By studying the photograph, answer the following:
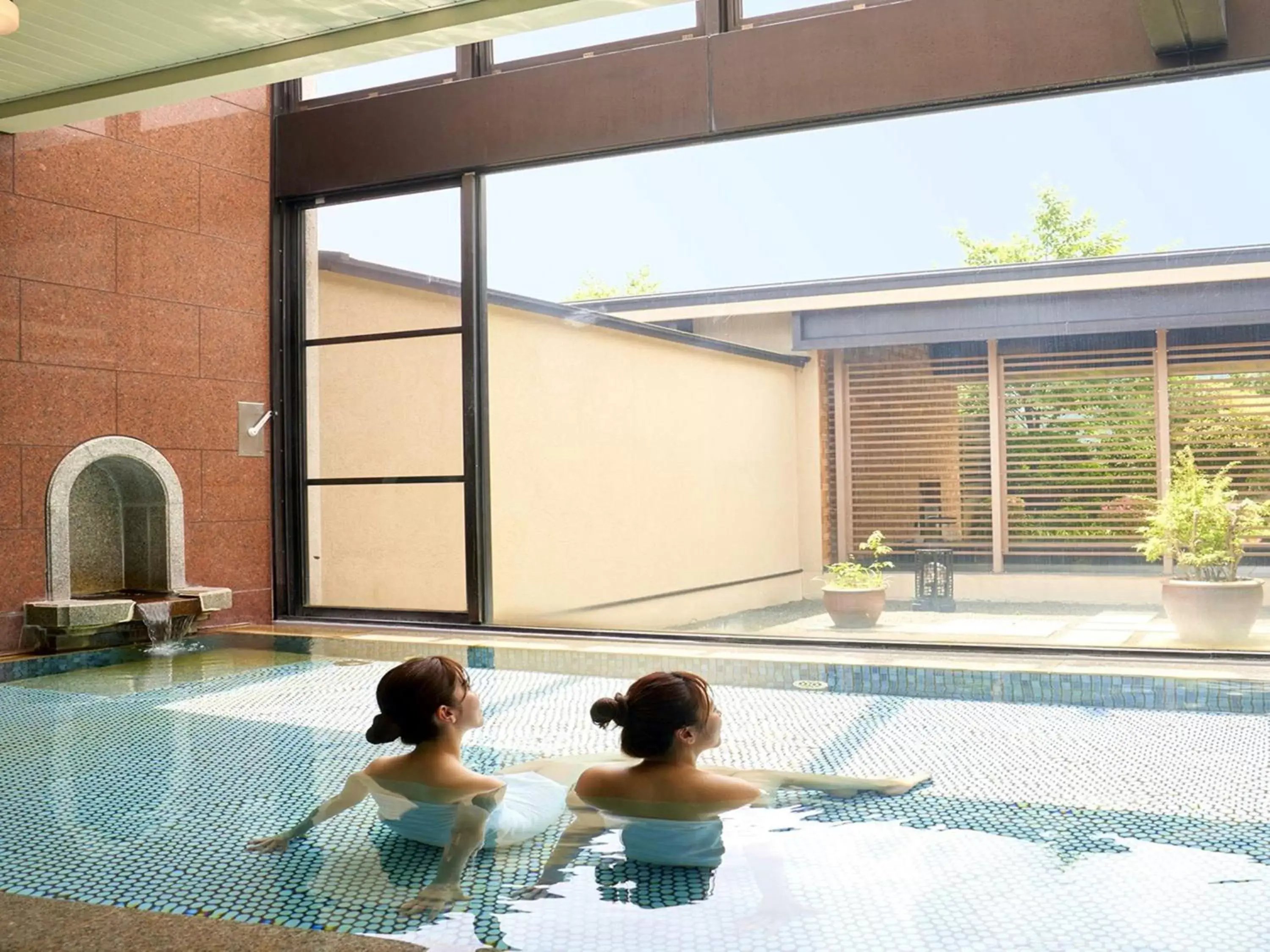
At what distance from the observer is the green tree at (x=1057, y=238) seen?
5.71m

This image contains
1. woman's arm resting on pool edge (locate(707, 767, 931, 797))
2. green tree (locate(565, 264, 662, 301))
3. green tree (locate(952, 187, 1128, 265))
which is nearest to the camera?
woman's arm resting on pool edge (locate(707, 767, 931, 797))

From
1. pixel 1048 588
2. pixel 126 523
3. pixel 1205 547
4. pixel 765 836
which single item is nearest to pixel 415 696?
pixel 765 836

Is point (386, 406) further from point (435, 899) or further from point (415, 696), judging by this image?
point (435, 899)

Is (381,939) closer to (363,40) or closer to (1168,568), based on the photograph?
(363,40)

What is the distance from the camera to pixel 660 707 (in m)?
2.58

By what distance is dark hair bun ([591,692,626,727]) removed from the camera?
100 inches

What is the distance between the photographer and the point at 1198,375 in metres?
5.56

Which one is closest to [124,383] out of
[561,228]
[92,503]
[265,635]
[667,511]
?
[92,503]

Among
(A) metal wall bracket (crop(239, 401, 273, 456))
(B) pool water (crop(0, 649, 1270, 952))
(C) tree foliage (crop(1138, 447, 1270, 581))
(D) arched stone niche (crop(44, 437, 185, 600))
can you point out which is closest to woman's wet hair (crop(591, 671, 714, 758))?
(B) pool water (crop(0, 649, 1270, 952))

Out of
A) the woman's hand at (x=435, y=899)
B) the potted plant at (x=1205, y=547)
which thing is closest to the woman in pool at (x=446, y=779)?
the woman's hand at (x=435, y=899)

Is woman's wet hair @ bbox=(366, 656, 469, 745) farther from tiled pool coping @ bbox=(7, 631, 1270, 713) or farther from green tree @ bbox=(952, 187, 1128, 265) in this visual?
green tree @ bbox=(952, 187, 1128, 265)

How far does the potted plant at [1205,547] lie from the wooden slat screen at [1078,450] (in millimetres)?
113

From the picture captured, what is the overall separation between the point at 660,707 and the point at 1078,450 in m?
3.95

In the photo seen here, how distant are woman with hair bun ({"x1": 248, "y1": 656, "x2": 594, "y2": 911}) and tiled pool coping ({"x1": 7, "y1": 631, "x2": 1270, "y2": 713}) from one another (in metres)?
2.29
